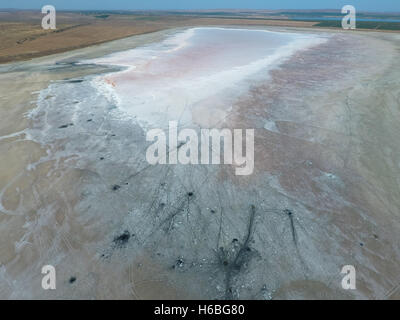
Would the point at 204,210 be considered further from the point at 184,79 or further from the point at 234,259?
the point at 184,79

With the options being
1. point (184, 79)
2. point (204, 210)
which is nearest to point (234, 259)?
point (204, 210)

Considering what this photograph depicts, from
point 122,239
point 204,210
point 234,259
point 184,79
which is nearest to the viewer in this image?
point 234,259

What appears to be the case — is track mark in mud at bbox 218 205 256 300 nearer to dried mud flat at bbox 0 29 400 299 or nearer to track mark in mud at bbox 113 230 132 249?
dried mud flat at bbox 0 29 400 299

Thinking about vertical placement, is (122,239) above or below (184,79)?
below

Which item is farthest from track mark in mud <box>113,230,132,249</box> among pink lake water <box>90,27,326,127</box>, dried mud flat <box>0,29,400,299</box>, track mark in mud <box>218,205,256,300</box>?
pink lake water <box>90,27,326,127</box>

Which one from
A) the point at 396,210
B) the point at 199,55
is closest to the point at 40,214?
the point at 396,210

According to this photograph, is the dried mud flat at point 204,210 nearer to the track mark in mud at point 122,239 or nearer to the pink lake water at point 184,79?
the track mark in mud at point 122,239

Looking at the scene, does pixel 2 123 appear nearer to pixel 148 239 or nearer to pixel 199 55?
pixel 148 239

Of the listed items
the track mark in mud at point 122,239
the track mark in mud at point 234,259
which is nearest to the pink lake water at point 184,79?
the track mark in mud at point 122,239

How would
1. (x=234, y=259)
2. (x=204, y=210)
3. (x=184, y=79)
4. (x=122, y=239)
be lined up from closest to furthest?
(x=234, y=259) < (x=122, y=239) < (x=204, y=210) < (x=184, y=79)
